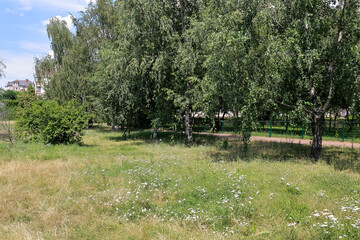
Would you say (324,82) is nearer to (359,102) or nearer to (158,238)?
(359,102)

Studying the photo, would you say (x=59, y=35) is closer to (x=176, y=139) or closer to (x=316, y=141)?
(x=176, y=139)

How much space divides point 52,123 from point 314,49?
1372 cm

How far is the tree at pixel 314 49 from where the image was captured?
372 inches

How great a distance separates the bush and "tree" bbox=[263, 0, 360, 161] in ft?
37.6

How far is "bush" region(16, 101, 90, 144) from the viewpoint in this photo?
608 inches

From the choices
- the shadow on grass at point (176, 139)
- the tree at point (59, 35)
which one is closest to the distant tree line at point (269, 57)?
the shadow on grass at point (176, 139)

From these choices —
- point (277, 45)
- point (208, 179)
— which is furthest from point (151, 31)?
point (208, 179)

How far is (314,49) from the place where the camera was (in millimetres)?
9109

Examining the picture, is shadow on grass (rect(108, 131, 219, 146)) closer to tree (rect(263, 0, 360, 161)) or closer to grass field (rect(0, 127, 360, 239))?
tree (rect(263, 0, 360, 161))

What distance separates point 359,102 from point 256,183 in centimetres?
507

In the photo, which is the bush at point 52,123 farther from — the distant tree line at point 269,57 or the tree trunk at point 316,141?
the tree trunk at point 316,141

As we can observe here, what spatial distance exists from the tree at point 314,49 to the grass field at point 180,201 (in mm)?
2780

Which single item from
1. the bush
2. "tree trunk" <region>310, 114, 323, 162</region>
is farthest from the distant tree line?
the bush

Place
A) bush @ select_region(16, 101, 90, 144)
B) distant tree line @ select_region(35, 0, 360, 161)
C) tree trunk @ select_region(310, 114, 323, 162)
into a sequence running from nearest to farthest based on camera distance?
distant tree line @ select_region(35, 0, 360, 161)
tree trunk @ select_region(310, 114, 323, 162)
bush @ select_region(16, 101, 90, 144)
